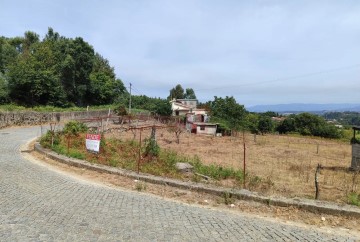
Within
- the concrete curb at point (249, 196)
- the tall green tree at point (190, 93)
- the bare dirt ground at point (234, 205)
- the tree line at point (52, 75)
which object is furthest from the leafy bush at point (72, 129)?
the tall green tree at point (190, 93)

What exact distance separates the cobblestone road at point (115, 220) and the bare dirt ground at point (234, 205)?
39 centimetres

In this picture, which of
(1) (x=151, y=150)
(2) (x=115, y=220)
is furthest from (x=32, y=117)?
(2) (x=115, y=220)

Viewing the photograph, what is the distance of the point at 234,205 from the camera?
316 inches

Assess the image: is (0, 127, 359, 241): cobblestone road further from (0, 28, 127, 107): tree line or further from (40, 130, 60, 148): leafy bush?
(0, 28, 127, 107): tree line

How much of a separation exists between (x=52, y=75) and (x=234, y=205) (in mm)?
37892

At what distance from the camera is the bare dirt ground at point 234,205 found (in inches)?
275

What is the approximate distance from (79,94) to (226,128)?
22.9m

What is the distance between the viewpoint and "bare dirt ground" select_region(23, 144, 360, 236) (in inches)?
275

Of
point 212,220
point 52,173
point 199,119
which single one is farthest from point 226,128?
point 212,220

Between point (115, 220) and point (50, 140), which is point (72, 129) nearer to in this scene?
point (50, 140)

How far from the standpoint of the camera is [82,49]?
156ft

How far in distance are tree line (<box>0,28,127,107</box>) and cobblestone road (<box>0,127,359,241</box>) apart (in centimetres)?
3264

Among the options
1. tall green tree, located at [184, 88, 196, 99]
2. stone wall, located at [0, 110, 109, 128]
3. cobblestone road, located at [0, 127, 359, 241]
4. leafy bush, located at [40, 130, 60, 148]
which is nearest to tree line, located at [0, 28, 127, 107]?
stone wall, located at [0, 110, 109, 128]

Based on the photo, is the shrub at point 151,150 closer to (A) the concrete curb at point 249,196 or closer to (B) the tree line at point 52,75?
(A) the concrete curb at point 249,196
